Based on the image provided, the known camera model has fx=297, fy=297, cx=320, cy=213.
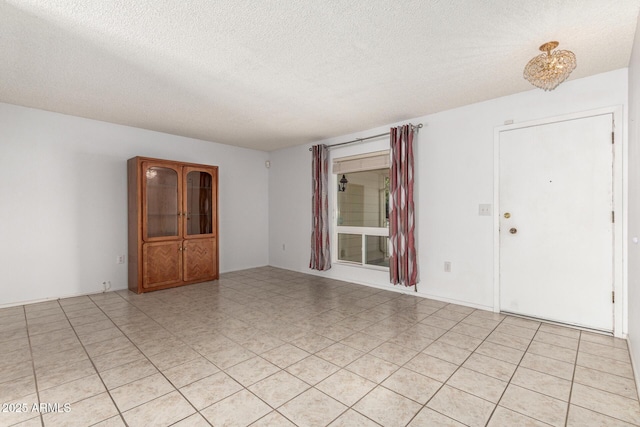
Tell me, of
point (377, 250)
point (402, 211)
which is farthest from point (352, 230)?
point (402, 211)

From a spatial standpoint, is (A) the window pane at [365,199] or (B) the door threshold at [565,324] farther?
(A) the window pane at [365,199]

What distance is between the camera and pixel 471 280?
3.47 m

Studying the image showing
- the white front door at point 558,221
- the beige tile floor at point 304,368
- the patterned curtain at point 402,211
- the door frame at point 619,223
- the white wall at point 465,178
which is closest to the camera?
the beige tile floor at point 304,368

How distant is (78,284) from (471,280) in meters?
5.03

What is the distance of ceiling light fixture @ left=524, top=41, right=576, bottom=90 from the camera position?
2.09m

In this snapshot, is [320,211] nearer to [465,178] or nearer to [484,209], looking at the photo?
[465,178]

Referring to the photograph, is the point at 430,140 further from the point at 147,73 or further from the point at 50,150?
the point at 50,150

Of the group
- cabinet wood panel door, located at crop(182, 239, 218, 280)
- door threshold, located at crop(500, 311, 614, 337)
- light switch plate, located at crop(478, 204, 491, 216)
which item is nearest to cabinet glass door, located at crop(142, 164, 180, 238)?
cabinet wood panel door, located at crop(182, 239, 218, 280)

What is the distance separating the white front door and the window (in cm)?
157

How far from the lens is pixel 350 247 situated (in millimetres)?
4855

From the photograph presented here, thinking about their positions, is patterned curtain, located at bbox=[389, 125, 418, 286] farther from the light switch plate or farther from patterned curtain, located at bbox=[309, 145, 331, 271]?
patterned curtain, located at bbox=[309, 145, 331, 271]

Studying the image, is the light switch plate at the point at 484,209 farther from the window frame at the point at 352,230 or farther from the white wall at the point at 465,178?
the window frame at the point at 352,230

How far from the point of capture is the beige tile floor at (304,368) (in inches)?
65.4

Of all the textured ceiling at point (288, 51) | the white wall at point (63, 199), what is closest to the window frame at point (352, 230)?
the textured ceiling at point (288, 51)
